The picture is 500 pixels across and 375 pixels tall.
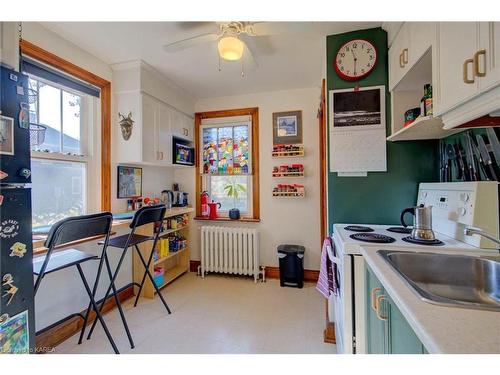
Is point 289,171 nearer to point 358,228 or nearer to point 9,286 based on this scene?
point 358,228

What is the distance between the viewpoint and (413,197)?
1750 mm

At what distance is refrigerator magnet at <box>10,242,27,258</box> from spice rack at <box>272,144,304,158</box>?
8.02 ft

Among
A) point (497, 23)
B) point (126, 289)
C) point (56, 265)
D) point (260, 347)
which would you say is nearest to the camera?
point (497, 23)

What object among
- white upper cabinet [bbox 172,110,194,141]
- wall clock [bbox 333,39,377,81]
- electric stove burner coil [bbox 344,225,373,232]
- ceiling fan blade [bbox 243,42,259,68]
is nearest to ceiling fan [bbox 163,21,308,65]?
ceiling fan blade [bbox 243,42,259,68]

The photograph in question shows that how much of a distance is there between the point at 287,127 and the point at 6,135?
8.57 ft

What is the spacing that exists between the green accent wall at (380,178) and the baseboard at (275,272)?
50.0 inches

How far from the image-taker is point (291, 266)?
269 centimetres

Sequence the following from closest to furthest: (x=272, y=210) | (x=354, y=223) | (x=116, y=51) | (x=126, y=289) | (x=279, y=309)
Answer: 1. (x=354, y=223)
2. (x=116, y=51)
3. (x=279, y=309)
4. (x=126, y=289)
5. (x=272, y=210)

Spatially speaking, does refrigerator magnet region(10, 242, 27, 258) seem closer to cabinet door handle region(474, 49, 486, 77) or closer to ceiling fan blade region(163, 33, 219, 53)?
ceiling fan blade region(163, 33, 219, 53)

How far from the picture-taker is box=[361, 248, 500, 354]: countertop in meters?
0.50

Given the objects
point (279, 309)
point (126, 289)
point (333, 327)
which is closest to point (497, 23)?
point (333, 327)
